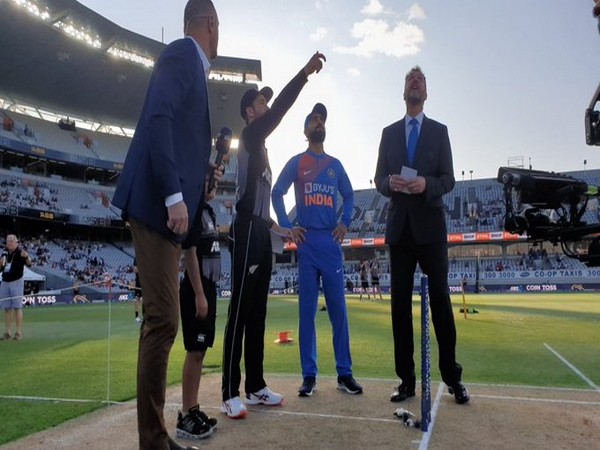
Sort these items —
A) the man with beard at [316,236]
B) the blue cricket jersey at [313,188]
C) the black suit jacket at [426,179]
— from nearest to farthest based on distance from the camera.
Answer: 1. the black suit jacket at [426,179]
2. the man with beard at [316,236]
3. the blue cricket jersey at [313,188]

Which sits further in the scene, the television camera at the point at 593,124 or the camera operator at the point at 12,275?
the camera operator at the point at 12,275

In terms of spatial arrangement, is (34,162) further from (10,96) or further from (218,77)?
(218,77)

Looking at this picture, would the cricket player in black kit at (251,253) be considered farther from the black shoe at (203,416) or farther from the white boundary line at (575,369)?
the white boundary line at (575,369)

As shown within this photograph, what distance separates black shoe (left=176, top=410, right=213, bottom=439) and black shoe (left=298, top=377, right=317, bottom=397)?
115 cm

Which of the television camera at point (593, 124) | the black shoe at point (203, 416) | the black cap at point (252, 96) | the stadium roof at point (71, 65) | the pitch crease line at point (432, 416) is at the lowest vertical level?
the pitch crease line at point (432, 416)

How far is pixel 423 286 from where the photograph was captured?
10.4 feet

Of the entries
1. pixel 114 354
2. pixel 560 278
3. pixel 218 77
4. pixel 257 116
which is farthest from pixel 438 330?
pixel 218 77

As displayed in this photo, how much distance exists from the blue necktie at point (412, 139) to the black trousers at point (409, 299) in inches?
29.6

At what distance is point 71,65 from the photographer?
40.0 meters

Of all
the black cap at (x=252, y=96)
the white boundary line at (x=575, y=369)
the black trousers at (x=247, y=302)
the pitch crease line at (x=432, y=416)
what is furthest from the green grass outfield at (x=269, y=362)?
the black cap at (x=252, y=96)

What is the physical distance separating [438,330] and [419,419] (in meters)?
1.03

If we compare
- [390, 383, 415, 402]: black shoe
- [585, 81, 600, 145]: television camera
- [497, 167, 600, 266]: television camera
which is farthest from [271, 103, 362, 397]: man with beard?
[585, 81, 600, 145]: television camera

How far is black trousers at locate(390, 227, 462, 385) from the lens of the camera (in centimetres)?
404

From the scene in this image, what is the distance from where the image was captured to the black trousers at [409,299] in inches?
159
